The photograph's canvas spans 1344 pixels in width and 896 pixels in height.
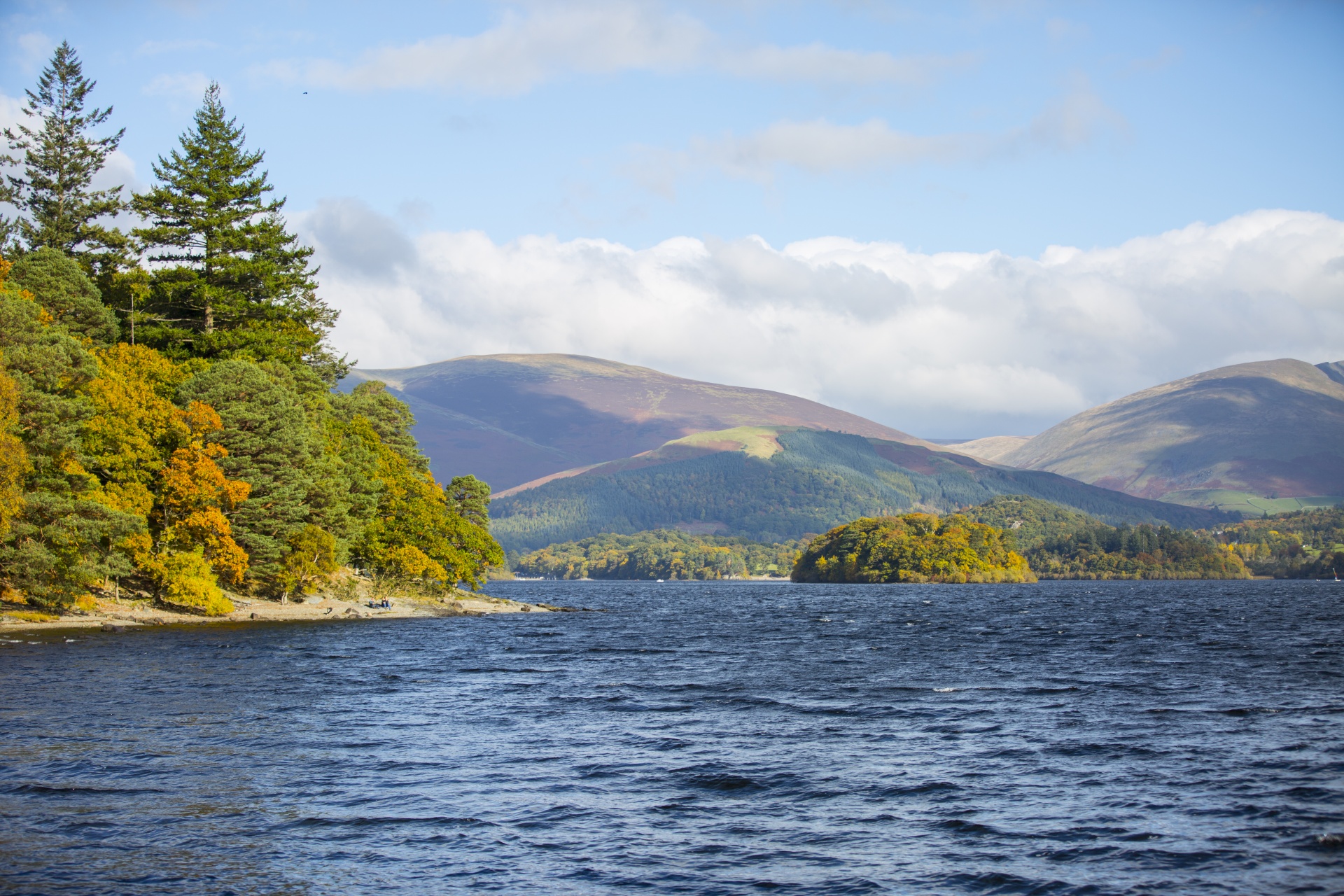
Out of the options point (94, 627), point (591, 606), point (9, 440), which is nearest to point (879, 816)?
point (9, 440)

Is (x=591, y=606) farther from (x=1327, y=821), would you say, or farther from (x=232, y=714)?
(x=1327, y=821)

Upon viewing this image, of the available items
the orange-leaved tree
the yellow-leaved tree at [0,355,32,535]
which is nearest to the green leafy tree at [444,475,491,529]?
the orange-leaved tree

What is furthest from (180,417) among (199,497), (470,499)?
(470,499)

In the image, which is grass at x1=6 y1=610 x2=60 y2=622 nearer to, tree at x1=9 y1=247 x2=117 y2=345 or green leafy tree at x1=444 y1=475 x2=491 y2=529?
tree at x1=9 y1=247 x2=117 y2=345

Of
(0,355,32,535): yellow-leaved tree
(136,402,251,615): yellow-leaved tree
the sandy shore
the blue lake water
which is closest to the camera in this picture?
the blue lake water

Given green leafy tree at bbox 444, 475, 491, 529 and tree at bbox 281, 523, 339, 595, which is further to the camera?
green leafy tree at bbox 444, 475, 491, 529

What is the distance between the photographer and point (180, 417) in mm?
82625

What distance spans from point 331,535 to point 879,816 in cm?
7950

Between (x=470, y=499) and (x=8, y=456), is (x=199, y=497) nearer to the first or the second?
(x=8, y=456)

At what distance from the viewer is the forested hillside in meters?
68.9

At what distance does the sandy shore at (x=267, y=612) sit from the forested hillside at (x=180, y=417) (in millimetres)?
1575

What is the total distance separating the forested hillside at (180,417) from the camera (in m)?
68.9

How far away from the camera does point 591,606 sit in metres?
158

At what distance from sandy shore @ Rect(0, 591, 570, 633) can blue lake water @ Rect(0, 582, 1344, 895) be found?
33.6ft
